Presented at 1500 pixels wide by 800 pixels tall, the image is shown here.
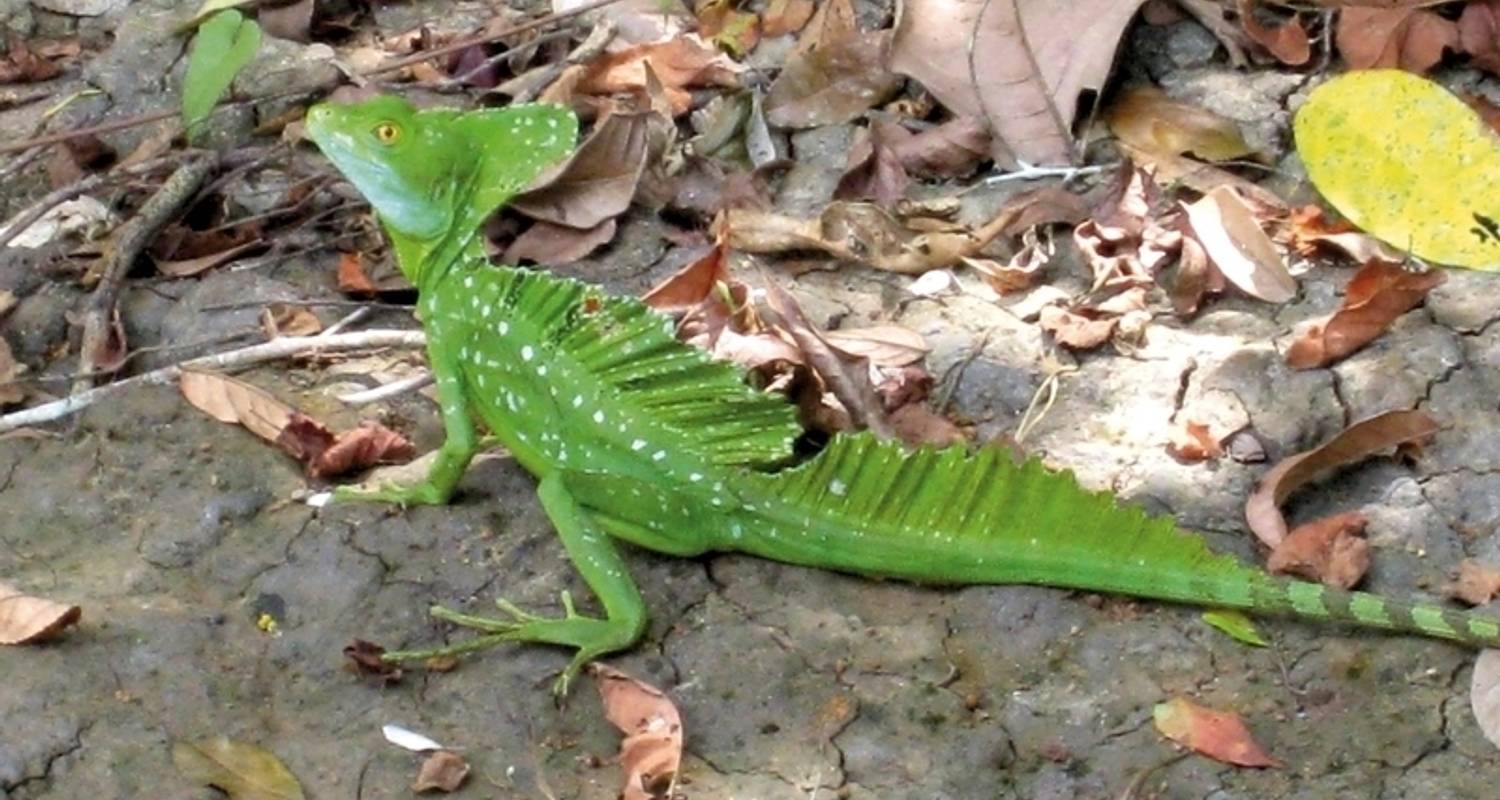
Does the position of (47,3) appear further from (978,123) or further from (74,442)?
(978,123)

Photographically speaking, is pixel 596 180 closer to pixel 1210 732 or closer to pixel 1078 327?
pixel 1078 327

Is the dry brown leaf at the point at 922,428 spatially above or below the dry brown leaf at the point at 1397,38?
below

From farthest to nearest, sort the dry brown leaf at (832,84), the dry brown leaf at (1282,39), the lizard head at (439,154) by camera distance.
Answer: the dry brown leaf at (832,84)
the dry brown leaf at (1282,39)
the lizard head at (439,154)

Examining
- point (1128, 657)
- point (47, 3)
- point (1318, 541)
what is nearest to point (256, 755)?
point (1128, 657)

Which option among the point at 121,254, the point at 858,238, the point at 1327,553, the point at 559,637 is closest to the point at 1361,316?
the point at 1327,553

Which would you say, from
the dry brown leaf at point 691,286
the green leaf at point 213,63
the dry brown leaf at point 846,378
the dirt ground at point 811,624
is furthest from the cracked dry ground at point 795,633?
the green leaf at point 213,63

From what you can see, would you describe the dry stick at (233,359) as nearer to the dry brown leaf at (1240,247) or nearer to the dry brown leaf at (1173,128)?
the dry brown leaf at (1240,247)
